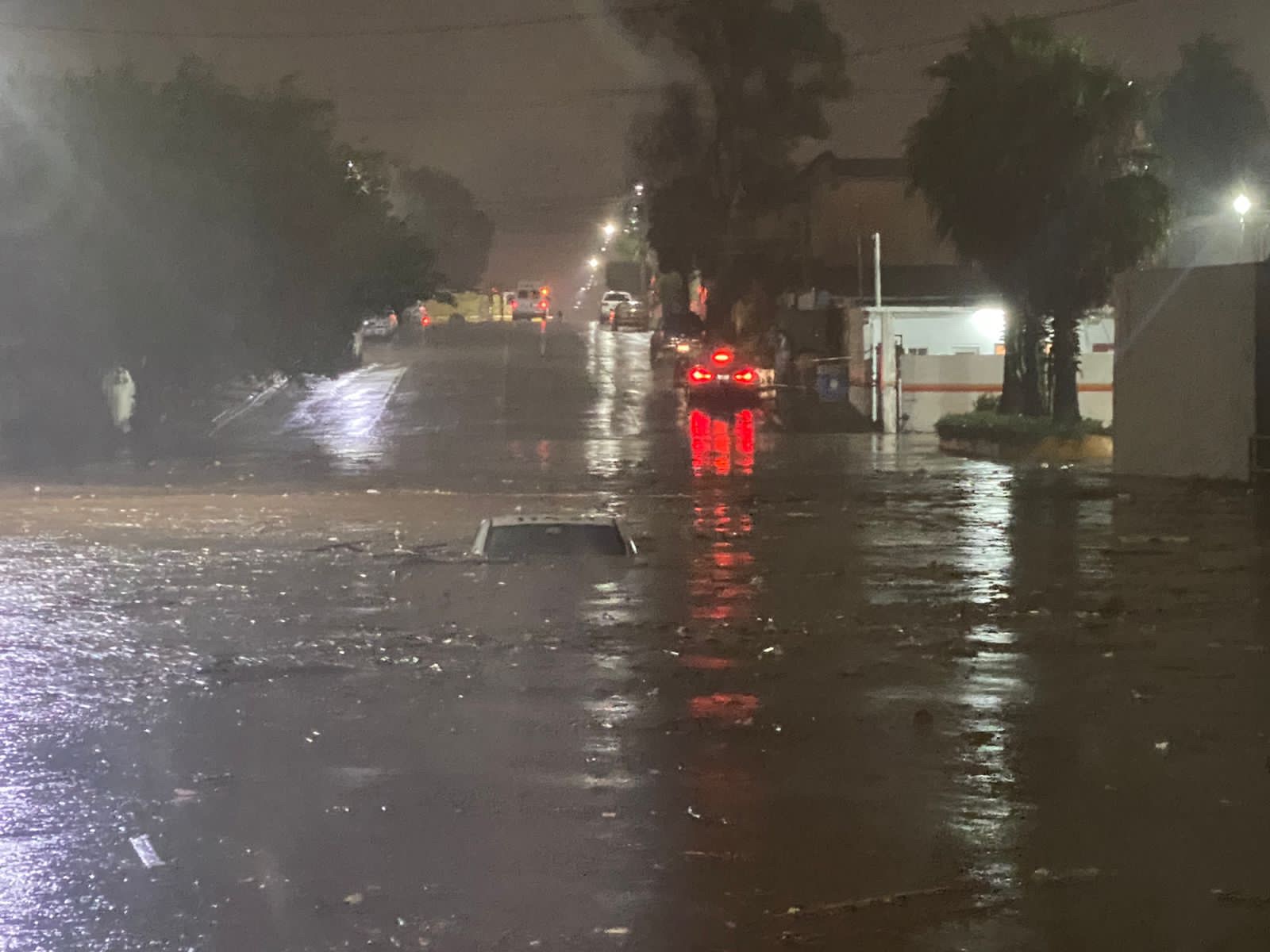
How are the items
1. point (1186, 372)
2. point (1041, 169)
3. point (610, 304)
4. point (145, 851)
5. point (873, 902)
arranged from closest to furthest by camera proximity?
1. point (873, 902)
2. point (145, 851)
3. point (1186, 372)
4. point (1041, 169)
5. point (610, 304)

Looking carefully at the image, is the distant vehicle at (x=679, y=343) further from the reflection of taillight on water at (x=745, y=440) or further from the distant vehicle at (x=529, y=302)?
the distant vehicle at (x=529, y=302)

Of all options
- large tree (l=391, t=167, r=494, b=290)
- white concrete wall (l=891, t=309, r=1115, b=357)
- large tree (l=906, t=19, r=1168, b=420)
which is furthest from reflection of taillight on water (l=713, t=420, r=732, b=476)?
large tree (l=391, t=167, r=494, b=290)

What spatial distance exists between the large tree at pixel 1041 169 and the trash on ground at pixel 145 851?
2311 centimetres

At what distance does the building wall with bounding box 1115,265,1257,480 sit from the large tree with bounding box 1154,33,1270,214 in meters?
40.2

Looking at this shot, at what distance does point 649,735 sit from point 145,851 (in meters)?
2.88

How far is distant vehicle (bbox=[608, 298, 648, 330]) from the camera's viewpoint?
80250mm

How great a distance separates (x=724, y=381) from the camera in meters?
39.7

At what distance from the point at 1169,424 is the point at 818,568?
10091mm

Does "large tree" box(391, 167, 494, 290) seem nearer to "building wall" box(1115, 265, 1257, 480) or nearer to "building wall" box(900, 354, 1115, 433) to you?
"building wall" box(900, 354, 1115, 433)

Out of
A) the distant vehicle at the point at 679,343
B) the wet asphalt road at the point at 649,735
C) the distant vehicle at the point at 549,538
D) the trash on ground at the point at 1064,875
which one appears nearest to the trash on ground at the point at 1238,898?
the wet asphalt road at the point at 649,735

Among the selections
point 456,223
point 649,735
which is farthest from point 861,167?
point 456,223

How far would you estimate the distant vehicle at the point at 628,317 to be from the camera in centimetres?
8025

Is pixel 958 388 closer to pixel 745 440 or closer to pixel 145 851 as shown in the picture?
pixel 745 440

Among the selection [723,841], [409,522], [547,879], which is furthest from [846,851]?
[409,522]
